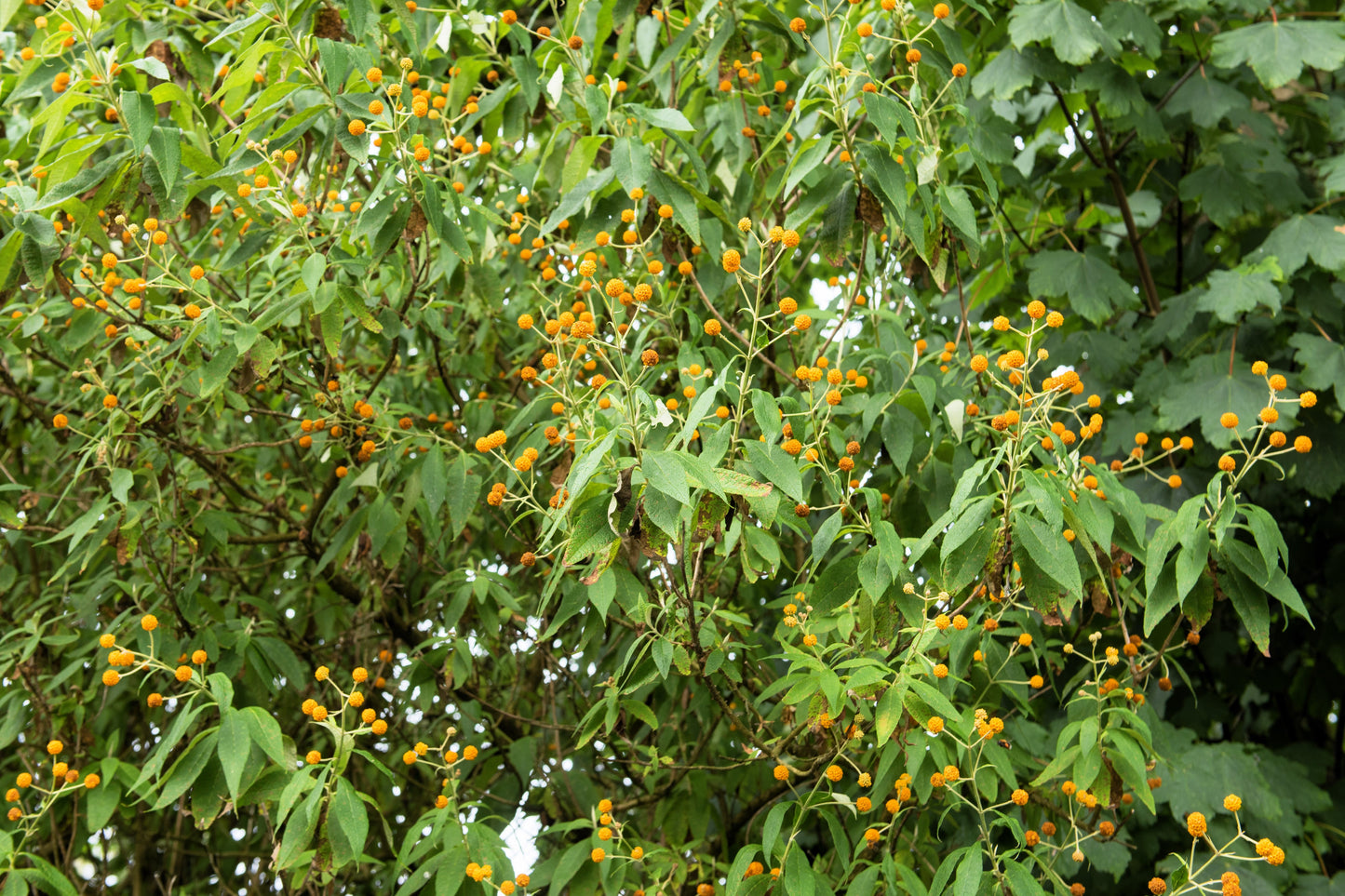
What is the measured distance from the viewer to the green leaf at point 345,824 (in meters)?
1.79

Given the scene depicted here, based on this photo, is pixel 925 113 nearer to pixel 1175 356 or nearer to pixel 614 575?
pixel 614 575

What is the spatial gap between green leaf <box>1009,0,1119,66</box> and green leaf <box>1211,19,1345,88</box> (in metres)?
0.49

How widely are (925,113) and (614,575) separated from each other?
1.09m

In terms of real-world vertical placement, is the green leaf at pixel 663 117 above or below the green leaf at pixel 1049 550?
above

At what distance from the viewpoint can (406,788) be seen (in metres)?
3.33

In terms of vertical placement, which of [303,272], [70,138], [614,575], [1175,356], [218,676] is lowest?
[1175,356]

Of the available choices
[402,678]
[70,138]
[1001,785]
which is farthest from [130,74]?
[1001,785]

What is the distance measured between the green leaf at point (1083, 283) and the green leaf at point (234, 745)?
100 inches

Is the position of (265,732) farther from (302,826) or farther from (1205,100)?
(1205,100)

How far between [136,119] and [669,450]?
4.41ft

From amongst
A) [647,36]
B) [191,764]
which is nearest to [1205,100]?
[647,36]

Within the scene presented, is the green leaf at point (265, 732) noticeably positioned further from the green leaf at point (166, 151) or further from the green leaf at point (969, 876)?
the green leaf at point (969, 876)

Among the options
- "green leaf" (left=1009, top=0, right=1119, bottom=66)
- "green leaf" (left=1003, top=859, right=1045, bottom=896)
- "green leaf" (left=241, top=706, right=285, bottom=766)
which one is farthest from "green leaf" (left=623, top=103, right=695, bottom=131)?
"green leaf" (left=1003, top=859, right=1045, bottom=896)

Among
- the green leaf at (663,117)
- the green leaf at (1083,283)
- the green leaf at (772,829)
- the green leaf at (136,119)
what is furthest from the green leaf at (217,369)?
the green leaf at (1083,283)
